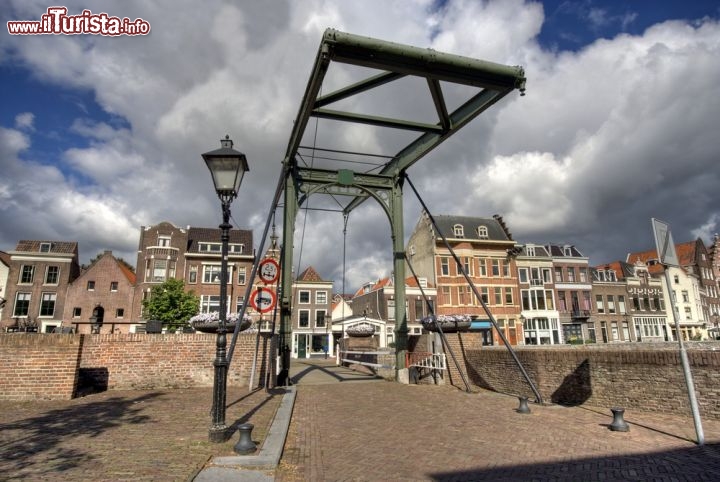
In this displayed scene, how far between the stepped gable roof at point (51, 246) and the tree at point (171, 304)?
1192 centimetres

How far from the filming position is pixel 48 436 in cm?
537

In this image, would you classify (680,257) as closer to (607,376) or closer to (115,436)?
(607,376)

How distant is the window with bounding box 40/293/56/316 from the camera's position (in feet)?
115

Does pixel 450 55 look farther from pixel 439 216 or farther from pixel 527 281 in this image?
pixel 527 281

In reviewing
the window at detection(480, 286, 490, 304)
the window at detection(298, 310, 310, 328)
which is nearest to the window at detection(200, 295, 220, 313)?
the window at detection(298, 310, 310, 328)

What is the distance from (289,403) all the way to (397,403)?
7.66 ft

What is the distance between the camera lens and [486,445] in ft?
18.2

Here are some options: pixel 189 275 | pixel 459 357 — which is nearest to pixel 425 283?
pixel 189 275

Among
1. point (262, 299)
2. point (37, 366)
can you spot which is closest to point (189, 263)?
point (37, 366)

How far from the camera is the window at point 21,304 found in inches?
1361

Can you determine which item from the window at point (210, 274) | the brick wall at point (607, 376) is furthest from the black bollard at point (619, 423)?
the window at point (210, 274)

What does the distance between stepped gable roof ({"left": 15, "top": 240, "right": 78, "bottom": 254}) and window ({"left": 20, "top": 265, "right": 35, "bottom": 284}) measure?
4.91 ft

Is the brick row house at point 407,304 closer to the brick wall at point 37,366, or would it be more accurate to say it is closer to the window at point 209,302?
the window at point 209,302

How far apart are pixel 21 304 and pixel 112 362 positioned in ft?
111
